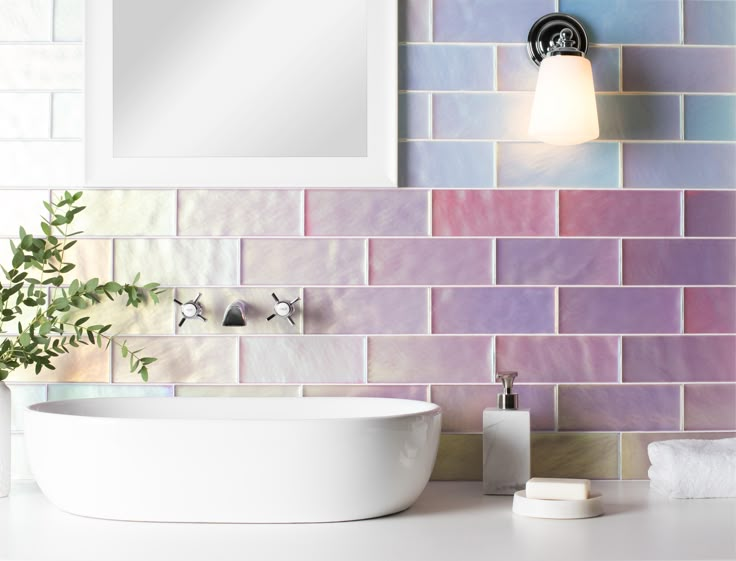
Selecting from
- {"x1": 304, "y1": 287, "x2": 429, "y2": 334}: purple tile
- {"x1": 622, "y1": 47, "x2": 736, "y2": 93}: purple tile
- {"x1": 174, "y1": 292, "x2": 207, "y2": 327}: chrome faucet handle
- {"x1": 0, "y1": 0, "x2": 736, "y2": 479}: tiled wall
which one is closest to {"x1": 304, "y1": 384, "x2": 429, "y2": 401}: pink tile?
{"x1": 0, "y1": 0, "x2": 736, "y2": 479}: tiled wall

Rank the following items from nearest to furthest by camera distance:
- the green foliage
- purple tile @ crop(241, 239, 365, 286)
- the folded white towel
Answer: the folded white towel, the green foliage, purple tile @ crop(241, 239, 365, 286)

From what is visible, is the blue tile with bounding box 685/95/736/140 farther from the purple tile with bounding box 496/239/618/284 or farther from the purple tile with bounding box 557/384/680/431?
the purple tile with bounding box 557/384/680/431

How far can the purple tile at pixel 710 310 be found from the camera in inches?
62.4

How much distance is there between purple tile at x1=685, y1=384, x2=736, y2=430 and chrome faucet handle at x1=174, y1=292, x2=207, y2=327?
930mm

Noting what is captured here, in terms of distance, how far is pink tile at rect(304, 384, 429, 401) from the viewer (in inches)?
61.5

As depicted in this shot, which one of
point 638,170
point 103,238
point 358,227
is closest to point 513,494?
point 358,227

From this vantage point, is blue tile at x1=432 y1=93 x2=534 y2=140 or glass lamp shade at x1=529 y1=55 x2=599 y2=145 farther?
blue tile at x1=432 y1=93 x2=534 y2=140

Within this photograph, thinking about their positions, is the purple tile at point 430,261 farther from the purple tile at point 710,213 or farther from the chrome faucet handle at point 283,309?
the purple tile at point 710,213

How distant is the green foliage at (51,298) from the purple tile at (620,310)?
2.59 feet

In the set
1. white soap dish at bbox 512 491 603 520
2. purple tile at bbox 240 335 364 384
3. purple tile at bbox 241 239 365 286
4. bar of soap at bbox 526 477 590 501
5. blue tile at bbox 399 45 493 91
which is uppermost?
blue tile at bbox 399 45 493 91

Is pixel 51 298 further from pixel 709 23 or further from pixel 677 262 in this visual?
pixel 709 23

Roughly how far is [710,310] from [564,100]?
0.50 meters

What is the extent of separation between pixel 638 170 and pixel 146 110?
95 centimetres

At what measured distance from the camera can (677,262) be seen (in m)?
1.59
